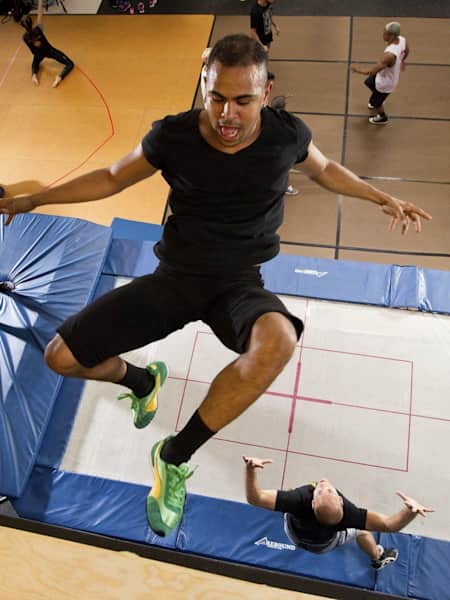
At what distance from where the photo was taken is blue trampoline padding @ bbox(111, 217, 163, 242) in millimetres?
4574

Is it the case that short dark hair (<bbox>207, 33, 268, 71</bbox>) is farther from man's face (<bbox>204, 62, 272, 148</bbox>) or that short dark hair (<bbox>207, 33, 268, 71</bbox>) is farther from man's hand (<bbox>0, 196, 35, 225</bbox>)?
man's hand (<bbox>0, 196, 35, 225</bbox>)

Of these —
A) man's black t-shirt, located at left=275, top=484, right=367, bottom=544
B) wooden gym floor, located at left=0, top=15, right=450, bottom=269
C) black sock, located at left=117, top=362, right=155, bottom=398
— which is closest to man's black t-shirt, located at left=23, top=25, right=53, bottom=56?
wooden gym floor, located at left=0, top=15, right=450, bottom=269

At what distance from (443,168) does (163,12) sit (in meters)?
4.01

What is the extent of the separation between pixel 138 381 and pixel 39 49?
15.1ft

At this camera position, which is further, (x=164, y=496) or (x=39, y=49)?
(x=39, y=49)

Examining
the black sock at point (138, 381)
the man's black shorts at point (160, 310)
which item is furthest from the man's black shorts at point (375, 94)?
the black sock at point (138, 381)

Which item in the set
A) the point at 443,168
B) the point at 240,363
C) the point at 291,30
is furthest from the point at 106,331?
the point at 291,30

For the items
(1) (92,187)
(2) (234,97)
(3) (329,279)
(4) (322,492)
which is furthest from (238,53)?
(3) (329,279)

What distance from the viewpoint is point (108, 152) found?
5426 mm

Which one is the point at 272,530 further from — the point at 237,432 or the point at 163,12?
the point at 163,12

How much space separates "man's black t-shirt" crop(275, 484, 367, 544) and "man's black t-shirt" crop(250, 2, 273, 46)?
14.4ft

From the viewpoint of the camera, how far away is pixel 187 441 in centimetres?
212

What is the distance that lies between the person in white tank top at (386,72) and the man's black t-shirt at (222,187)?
3020 mm

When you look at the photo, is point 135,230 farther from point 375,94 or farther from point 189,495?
point 375,94
